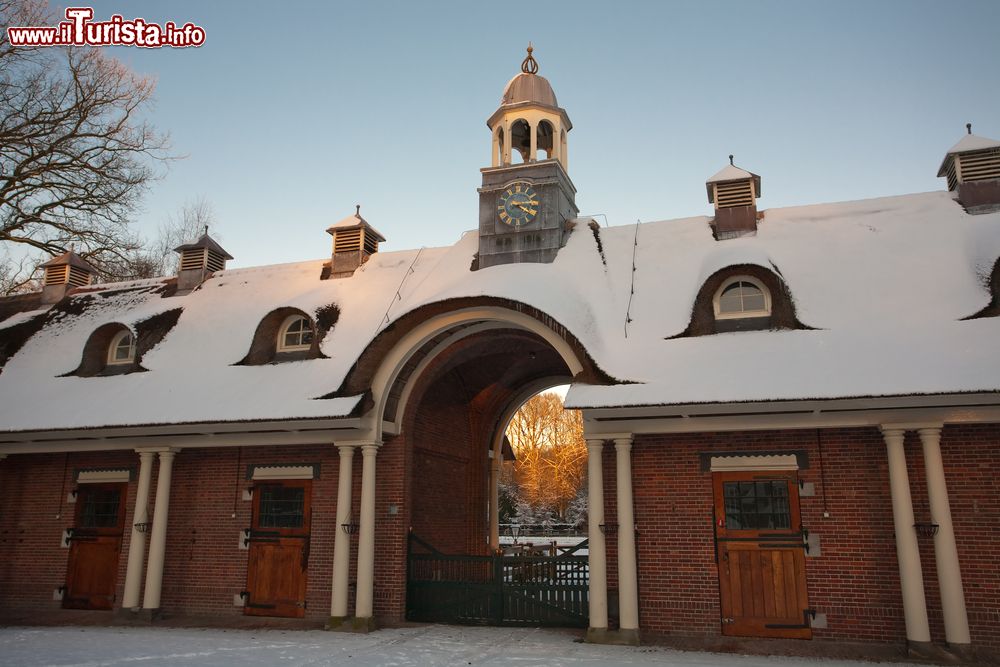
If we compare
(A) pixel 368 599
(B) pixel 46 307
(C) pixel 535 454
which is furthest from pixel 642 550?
(C) pixel 535 454

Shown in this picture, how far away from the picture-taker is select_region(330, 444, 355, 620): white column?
13016 mm

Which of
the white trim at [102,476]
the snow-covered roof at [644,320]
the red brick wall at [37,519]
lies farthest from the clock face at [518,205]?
the white trim at [102,476]

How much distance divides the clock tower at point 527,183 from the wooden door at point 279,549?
6.01 meters

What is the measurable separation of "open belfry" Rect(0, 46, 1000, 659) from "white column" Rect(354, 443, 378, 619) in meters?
0.05

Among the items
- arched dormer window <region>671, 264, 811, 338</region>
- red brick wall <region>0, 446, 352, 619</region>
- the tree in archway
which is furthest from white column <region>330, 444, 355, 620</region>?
the tree in archway

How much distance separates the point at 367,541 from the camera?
13203 millimetres

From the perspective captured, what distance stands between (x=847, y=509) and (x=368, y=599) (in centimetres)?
794

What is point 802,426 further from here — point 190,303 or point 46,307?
point 46,307

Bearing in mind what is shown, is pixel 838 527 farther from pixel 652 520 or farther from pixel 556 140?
pixel 556 140

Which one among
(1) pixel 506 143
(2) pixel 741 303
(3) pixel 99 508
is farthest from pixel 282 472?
(2) pixel 741 303

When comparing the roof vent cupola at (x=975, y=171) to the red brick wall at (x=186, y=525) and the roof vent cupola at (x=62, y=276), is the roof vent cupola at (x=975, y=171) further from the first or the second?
the roof vent cupola at (x=62, y=276)

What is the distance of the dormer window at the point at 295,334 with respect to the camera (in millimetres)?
15547

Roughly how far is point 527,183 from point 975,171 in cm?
853

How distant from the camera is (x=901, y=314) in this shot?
11.4m
